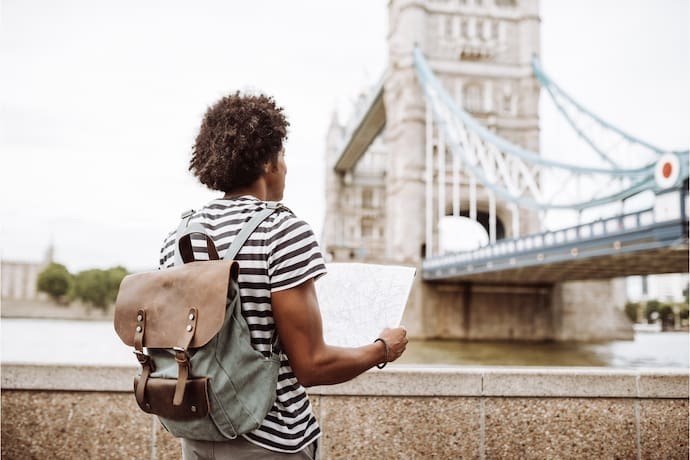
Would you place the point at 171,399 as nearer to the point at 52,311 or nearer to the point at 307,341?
the point at 307,341

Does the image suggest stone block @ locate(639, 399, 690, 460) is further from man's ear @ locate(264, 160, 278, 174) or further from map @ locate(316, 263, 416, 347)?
man's ear @ locate(264, 160, 278, 174)

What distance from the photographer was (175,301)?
1264mm

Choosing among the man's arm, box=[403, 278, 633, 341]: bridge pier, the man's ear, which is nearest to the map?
the man's arm

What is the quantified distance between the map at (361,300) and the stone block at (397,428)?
1248mm

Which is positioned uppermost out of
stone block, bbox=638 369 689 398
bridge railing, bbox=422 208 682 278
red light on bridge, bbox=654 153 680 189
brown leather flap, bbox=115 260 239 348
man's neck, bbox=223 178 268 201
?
red light on bridge, bbox=654 153 680 189

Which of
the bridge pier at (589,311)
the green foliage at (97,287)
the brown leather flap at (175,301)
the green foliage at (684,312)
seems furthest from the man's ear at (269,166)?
the green foliage at (97,287)

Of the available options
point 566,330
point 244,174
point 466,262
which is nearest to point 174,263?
point 244,174

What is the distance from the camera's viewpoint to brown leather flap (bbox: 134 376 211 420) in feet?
3.94

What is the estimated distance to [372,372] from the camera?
8.73 ft

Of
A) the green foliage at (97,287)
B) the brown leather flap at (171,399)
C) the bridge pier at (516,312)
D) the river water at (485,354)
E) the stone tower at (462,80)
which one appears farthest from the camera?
the green foliage at (97,287)

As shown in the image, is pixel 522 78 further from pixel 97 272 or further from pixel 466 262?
pixel 97 272

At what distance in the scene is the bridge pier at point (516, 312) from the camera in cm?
2238

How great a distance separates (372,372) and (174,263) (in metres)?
1.46

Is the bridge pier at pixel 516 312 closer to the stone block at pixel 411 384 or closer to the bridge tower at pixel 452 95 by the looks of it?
the bridge tower at pixel 452 95
